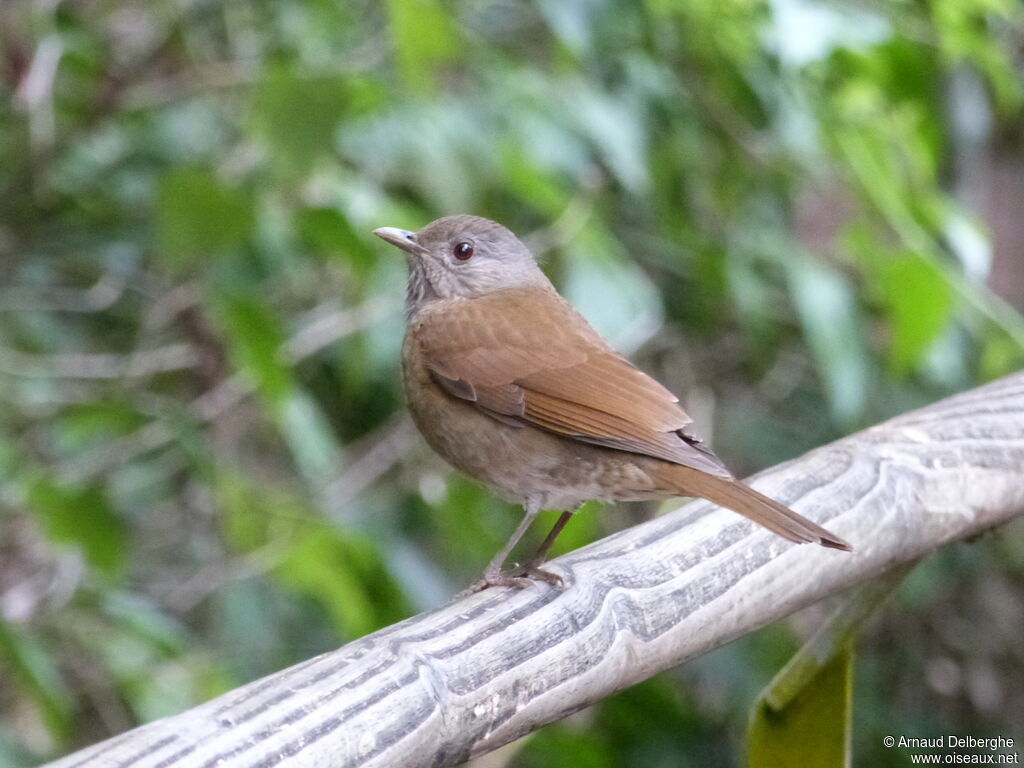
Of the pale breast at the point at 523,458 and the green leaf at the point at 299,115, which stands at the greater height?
the green leaf at the point at 299,115

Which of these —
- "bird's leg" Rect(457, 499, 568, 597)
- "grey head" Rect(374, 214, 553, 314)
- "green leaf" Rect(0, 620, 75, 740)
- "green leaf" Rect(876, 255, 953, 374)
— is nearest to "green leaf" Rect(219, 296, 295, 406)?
"grey head" Rect(374, 214, 553, 314)

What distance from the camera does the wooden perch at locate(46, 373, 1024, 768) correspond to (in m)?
1.53

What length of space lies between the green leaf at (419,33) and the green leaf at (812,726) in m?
1.48

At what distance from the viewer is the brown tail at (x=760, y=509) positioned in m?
1.94

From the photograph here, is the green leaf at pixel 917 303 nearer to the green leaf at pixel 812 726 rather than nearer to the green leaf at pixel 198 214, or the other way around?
the green leaf at pixel 812 726

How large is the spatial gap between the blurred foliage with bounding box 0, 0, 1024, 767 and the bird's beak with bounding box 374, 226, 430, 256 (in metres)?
0.06

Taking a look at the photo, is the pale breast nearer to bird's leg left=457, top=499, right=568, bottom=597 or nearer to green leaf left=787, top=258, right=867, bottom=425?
bird's leg left=457, top=499, right=568, bottom=597

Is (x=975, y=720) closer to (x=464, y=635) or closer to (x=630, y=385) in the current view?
(x=630, y=385)

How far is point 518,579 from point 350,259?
1.03 meters

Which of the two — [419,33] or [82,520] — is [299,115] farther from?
[82,520]

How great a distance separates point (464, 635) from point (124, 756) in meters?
0.50

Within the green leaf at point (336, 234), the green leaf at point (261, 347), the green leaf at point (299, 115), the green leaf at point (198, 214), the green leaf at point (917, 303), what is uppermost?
the green leaf at point (299, 115)

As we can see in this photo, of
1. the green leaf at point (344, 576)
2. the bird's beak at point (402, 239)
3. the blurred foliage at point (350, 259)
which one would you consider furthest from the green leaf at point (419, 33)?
the green leaf at point (344, 576)

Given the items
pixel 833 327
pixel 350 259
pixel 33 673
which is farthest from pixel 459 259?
pixel 33 673
